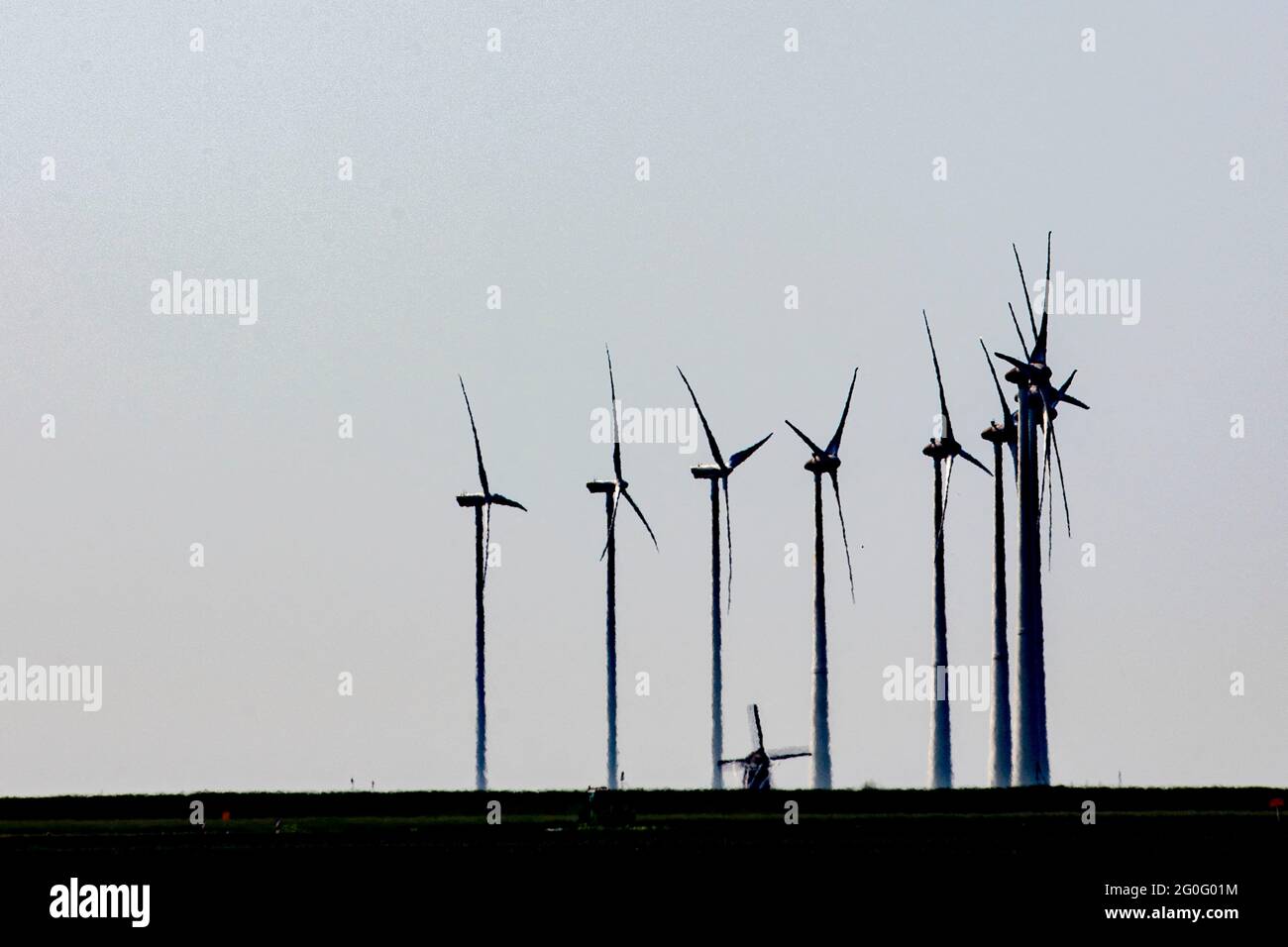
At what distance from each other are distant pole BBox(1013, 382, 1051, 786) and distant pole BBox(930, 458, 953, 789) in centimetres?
1900

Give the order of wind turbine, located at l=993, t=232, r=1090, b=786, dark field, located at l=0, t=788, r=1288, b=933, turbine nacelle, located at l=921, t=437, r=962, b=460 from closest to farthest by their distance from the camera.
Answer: dark field, located at l=0, t=788, r=1288, b=933
wind turbine, located at l=993, t=232, r=1090, b=786
turbine nacelle, located at l=921, t=437, r=962, b=460

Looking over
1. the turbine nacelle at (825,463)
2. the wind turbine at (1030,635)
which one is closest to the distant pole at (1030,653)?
the wind turbine at (1030,635)

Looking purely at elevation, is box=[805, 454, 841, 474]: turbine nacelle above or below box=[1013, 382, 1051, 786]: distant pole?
above

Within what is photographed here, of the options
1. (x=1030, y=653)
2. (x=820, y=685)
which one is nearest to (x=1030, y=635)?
(x=1030, y=653)

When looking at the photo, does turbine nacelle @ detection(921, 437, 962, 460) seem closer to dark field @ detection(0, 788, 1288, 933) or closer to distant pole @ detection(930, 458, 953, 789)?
distant pole @ detection(930, 458, 953, 789)

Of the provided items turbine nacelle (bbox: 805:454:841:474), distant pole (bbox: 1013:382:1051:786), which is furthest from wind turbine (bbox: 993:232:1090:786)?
turbine nacelle (bbox: 805:454:841:474)

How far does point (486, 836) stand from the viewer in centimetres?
12088

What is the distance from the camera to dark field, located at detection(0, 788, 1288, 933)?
94.6 metres
